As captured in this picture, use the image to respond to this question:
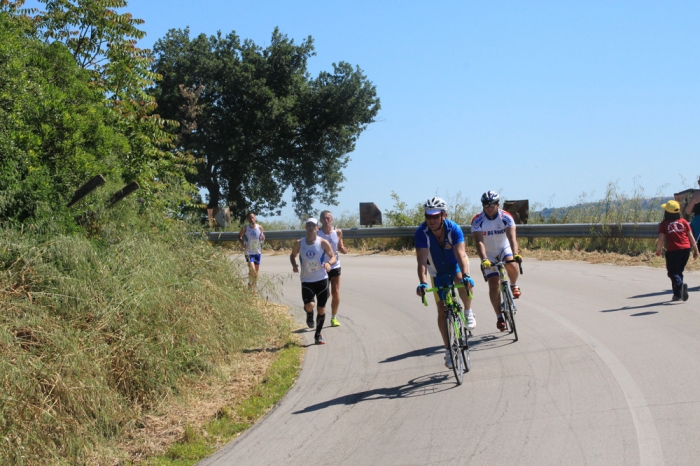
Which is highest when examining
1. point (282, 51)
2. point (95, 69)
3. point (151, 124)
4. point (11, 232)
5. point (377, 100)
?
point (282, 51)

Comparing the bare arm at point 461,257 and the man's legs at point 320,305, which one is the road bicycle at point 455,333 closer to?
the bare arm at point 461,257

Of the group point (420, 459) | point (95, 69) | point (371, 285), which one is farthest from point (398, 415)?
point (95, 69)

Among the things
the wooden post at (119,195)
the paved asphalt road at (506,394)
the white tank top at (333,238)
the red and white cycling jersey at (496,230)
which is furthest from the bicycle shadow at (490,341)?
the wooden post at (119,195)

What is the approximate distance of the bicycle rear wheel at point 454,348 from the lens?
759cm

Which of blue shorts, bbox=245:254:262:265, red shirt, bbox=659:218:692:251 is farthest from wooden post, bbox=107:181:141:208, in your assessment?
red shirt, bbox=659:218:692:251

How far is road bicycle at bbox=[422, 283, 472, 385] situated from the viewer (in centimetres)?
764

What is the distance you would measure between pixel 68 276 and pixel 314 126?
105 feet

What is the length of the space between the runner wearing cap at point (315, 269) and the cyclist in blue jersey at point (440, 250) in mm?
2322

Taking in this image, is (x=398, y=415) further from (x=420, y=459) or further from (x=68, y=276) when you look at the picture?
(x=68, y=276)

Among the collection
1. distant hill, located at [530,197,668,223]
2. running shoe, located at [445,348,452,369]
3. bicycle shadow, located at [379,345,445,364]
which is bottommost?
bicycle shadow, located at [379,345,445,364]

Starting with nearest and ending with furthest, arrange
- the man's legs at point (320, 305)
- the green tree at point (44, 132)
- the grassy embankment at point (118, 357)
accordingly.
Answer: the grassy embankment at point (118, 357), the green tree at point (44, 132), the man's legs at point (320, 305)

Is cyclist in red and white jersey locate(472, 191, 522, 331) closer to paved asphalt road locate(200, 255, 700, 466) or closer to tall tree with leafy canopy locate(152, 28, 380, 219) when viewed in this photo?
paved asphalt road locate(200, 255, 700, 466)

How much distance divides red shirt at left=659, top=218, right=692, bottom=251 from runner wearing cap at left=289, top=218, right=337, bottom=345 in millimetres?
5728

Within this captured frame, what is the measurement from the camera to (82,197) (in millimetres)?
9578
